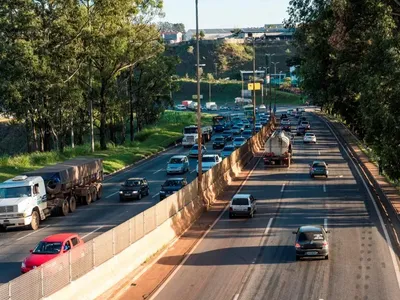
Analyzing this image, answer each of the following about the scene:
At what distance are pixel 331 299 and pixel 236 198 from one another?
1779 centimetres

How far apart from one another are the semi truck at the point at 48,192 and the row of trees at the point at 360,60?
1650cm

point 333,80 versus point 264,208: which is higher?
point 333,80

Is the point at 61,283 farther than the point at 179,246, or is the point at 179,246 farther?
the point at 179,246

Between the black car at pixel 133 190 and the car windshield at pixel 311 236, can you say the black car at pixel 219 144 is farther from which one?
the car windshield at pixel 311 236

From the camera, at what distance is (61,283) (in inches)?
805

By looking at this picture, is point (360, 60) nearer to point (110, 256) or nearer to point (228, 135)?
point (110, 256)

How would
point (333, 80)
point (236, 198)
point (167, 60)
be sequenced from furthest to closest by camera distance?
point (167, 60), point (333, 80), point (236, 198)

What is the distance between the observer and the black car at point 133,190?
47594 millimetres

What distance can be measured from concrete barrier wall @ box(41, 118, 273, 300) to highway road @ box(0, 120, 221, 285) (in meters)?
3.61

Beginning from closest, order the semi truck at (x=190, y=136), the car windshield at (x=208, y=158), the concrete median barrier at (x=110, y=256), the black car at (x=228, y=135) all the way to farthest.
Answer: the concrete median barrier at (x=110, y=256) → the car windshield at (x=208, y=158) → the semi truck at (x=190, y=136) → the black car at (x=228, y=135)

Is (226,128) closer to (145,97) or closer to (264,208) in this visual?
(145,97)

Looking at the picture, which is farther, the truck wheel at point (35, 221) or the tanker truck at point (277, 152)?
the tanker truck at point (277, 152)

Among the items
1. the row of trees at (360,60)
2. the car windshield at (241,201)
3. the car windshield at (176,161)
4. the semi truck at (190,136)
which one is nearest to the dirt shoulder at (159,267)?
the car windshield at (241,201)

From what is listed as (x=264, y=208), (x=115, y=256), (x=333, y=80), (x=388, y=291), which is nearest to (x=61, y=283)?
(x=115, y=256)
